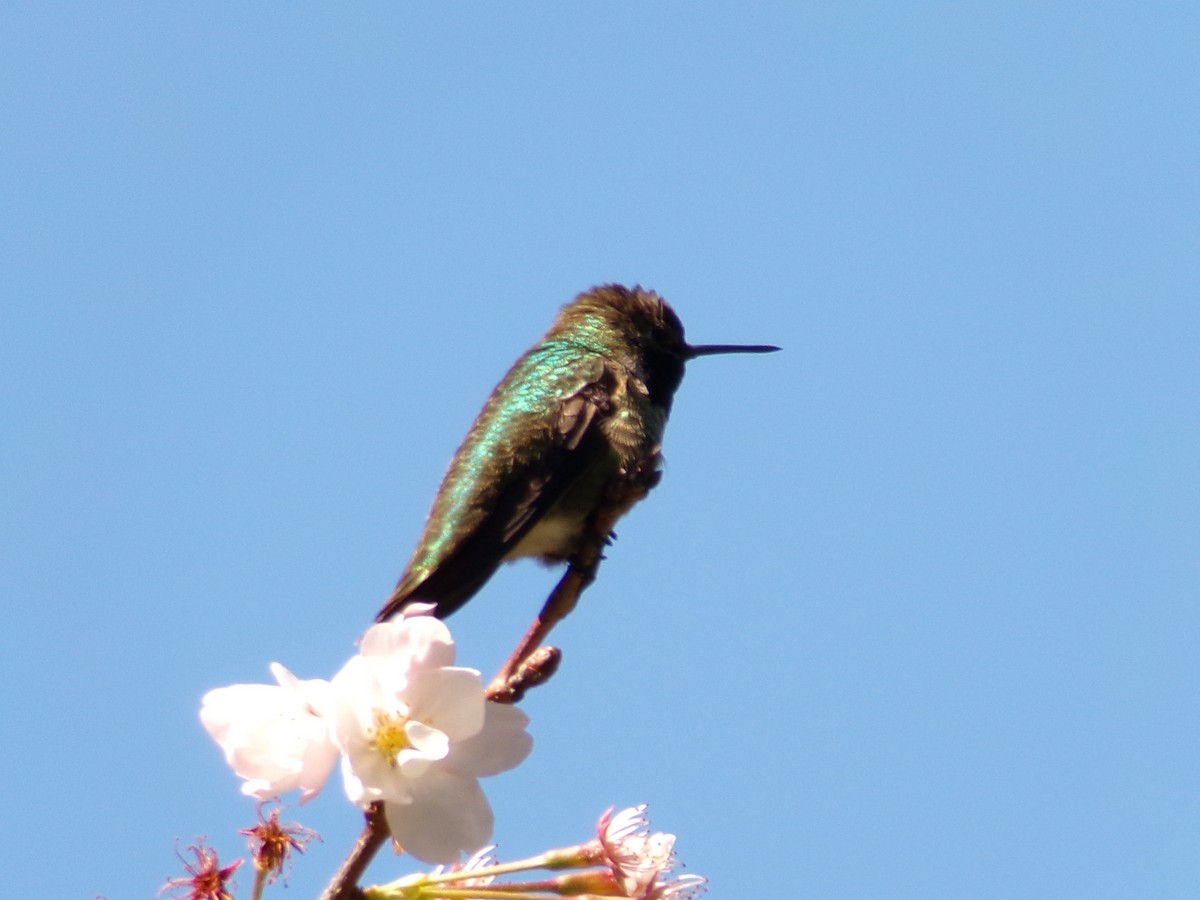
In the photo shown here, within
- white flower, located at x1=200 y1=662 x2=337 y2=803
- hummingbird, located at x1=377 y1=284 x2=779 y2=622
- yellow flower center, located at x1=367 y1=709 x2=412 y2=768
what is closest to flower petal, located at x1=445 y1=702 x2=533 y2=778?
yellow flower center, located at x1=367 y1=709 x2=412 y2=768

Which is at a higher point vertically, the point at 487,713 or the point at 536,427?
the point at 536,427

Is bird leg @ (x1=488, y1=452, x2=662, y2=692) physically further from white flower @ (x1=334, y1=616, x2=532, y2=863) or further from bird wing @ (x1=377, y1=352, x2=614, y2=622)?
bird wing @ (x1=377, y1=352, x2=614, y2=622)

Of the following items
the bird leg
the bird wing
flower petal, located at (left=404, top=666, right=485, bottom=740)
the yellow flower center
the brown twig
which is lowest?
the brown twig

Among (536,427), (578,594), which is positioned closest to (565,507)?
(536,427)

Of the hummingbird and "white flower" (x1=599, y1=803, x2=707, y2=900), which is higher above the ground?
the hummingbird

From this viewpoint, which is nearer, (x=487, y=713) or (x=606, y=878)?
(x=487, y=713)

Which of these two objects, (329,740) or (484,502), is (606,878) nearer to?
(329,740)

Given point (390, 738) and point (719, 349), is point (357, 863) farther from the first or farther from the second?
point (719, 349)
